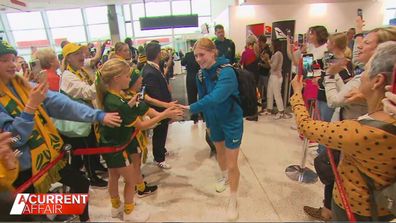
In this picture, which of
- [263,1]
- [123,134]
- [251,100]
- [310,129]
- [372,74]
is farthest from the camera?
[263,1]

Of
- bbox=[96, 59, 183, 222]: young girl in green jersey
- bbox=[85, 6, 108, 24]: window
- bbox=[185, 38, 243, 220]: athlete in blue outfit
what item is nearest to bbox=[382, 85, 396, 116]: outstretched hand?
bbox=[185, 38, 243, 220]: athlete in blue outfit

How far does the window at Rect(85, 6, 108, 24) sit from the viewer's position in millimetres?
14570

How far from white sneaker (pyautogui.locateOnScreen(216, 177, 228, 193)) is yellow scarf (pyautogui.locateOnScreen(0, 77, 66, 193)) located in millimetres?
1602

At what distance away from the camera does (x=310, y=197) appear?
2582 mm

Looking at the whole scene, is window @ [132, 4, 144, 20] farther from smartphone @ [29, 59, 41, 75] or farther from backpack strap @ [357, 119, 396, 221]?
backpack strap @ [357, 119, 396, 221]

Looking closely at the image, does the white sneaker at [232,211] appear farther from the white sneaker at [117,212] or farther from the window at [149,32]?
the window at [149,32]

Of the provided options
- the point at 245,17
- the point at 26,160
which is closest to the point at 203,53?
the point at 26,160

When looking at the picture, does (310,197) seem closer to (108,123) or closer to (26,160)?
(108,123)

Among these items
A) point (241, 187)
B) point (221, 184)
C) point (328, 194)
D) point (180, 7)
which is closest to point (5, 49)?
point (221, 184)

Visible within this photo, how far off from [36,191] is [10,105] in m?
0.55

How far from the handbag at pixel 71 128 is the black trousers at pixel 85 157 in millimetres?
179

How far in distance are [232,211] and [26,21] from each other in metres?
16.9

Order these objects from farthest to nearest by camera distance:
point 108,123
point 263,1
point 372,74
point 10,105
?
point 263,1
point 108,123
point 10,105
point 372,74

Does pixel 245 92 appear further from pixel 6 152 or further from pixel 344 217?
pixel 6 152
